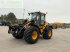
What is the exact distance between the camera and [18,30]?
1473 centimetres

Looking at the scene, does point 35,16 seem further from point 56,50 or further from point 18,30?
point 56,50

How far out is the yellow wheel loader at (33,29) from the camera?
45.0 feet

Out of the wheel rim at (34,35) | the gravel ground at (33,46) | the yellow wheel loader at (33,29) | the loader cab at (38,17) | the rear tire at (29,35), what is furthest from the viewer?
the loader cab at (38,17)

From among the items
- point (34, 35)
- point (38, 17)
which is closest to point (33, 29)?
point (34, 35)

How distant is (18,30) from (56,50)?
407cm

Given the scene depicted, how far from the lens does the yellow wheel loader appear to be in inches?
539

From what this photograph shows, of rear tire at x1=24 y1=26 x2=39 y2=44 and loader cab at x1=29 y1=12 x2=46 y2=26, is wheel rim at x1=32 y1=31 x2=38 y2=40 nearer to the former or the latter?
rear tire at x1=24 y1=26 x2=39 y2=44

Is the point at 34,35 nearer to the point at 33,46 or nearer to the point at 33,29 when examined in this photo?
the point at 33,29

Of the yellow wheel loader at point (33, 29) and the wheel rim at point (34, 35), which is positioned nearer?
the yellow wheel loader at point (33, 29)

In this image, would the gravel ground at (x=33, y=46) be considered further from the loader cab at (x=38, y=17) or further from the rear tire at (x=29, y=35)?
the loader cab at (x=38, y=17)

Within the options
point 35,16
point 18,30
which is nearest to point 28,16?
point 35,16

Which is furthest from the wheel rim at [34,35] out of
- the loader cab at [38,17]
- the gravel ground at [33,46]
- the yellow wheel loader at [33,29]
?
the loader cab at [38,17]

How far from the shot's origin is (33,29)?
14.0 metres

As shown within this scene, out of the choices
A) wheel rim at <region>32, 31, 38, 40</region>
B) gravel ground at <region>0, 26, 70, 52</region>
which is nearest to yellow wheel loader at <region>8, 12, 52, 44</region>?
wheel rim at <region>32, 31, 38, 40</region>
